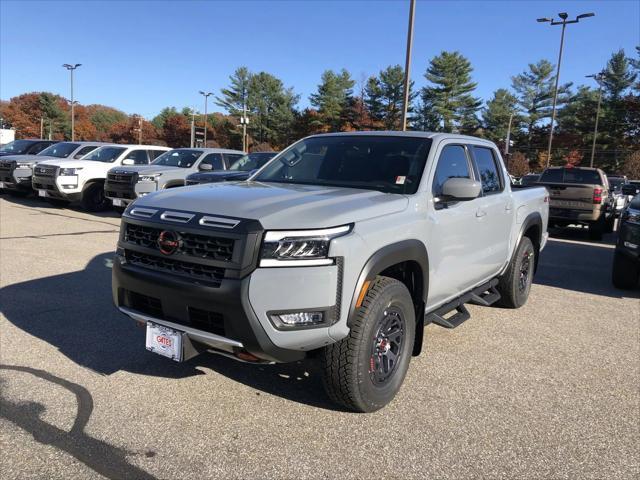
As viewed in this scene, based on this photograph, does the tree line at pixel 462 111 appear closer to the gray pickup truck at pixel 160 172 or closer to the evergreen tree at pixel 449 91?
the evergreen tree at pixel 449 91

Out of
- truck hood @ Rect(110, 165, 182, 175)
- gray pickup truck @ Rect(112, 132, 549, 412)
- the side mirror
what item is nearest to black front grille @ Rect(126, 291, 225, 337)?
gray pickup truck @ Rect(112, 132, 549, 412)

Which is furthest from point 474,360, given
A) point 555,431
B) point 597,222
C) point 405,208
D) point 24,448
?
point 597,222

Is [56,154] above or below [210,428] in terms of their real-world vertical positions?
above

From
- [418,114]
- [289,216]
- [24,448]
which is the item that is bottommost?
[24,448]

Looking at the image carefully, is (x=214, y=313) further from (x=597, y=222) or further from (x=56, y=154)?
(x=56, y=154)

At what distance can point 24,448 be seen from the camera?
2.85m

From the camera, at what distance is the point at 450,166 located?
14.2 feet

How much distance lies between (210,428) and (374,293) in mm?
1304

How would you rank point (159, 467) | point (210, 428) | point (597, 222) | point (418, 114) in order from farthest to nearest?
point (418, 114) < point (597, 222) < point (210, 428) < point (159, 467)

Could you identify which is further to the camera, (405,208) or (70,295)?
(70,295)

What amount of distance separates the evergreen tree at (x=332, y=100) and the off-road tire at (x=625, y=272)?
192 ft

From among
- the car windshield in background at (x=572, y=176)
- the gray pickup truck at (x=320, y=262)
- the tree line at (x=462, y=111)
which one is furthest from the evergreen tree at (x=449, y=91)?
the gray pickup truck at (x=320, y=262)

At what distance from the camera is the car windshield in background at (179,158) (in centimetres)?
1363

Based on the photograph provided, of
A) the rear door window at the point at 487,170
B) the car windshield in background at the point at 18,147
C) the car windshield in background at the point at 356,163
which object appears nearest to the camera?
the car windshield in background at the point at 356,163
